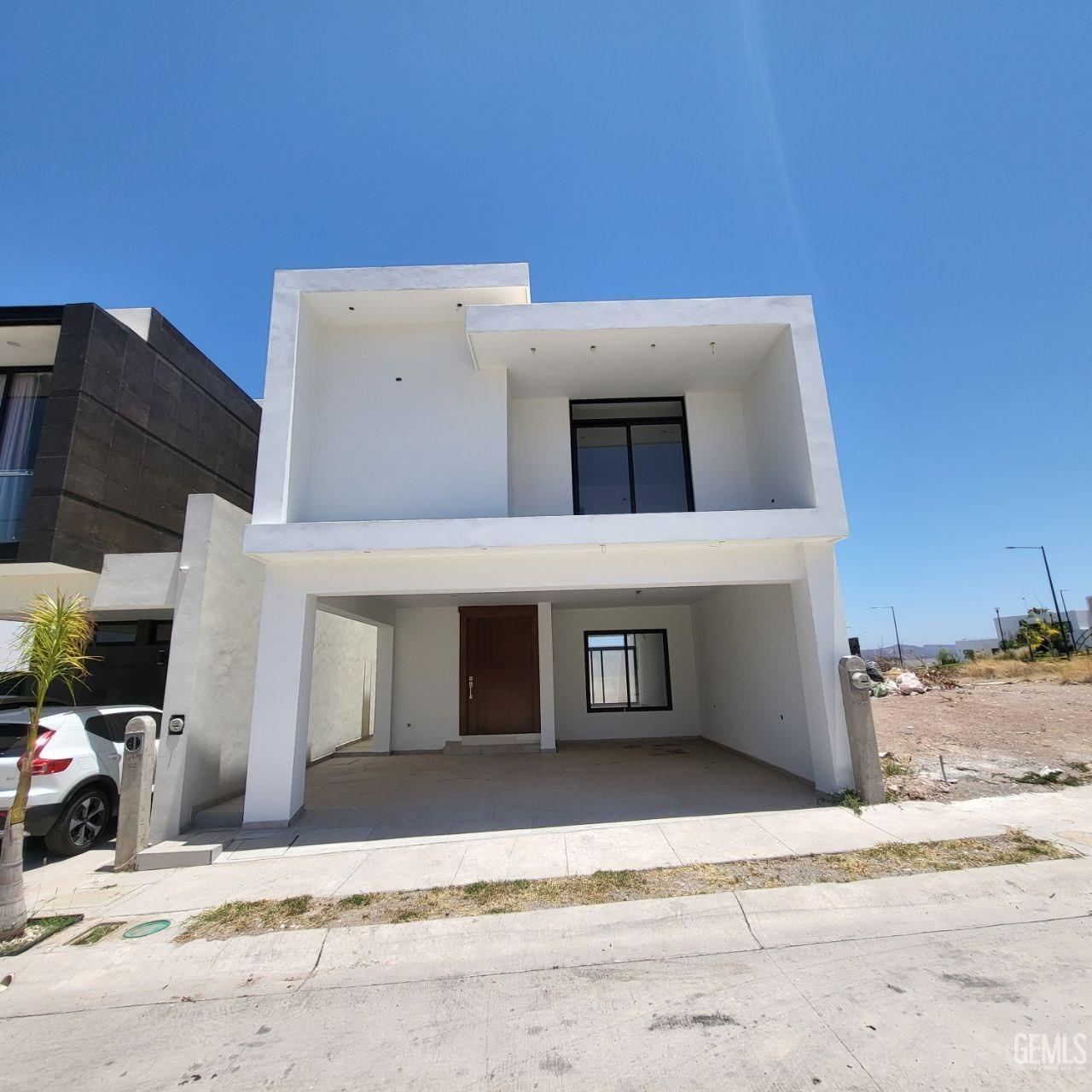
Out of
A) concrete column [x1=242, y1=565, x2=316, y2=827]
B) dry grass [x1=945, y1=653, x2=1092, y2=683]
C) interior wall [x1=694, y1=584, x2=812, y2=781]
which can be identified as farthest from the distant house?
concrete column [x1=242, y1=565, x2=316, y2=827]

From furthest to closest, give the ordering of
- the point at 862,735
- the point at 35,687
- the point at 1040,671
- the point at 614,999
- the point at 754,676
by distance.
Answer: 1. the point at 1040,671
2. the point at 754,676
3. the point at 862,735
4. the point at 35,687
5. the point at 614,999

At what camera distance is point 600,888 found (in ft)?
14.9

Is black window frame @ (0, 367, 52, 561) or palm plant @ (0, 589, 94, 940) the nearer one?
palm plant @ (0, 589, 94, 940)

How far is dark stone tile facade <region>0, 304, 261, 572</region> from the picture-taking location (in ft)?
23.7

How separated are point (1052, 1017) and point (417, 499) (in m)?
7.47

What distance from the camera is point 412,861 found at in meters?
5.36

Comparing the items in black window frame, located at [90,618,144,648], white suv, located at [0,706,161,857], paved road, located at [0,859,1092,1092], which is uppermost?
black window frame, located at [90,618,144,648]

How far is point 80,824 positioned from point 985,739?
1339 centimetres

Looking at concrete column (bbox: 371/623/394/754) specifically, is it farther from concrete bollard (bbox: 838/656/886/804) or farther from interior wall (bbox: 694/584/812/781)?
concrete bollard (bbox: 838/656/886/804)

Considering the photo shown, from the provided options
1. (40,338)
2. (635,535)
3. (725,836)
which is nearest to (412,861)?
(725,836)

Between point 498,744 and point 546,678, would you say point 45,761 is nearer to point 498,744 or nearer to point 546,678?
point 498,744

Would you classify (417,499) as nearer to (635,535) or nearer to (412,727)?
(635,535)

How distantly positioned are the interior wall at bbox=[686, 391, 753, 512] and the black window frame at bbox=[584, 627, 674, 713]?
460cm

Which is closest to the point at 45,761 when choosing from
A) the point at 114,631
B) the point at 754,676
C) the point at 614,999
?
the point at 114,631
